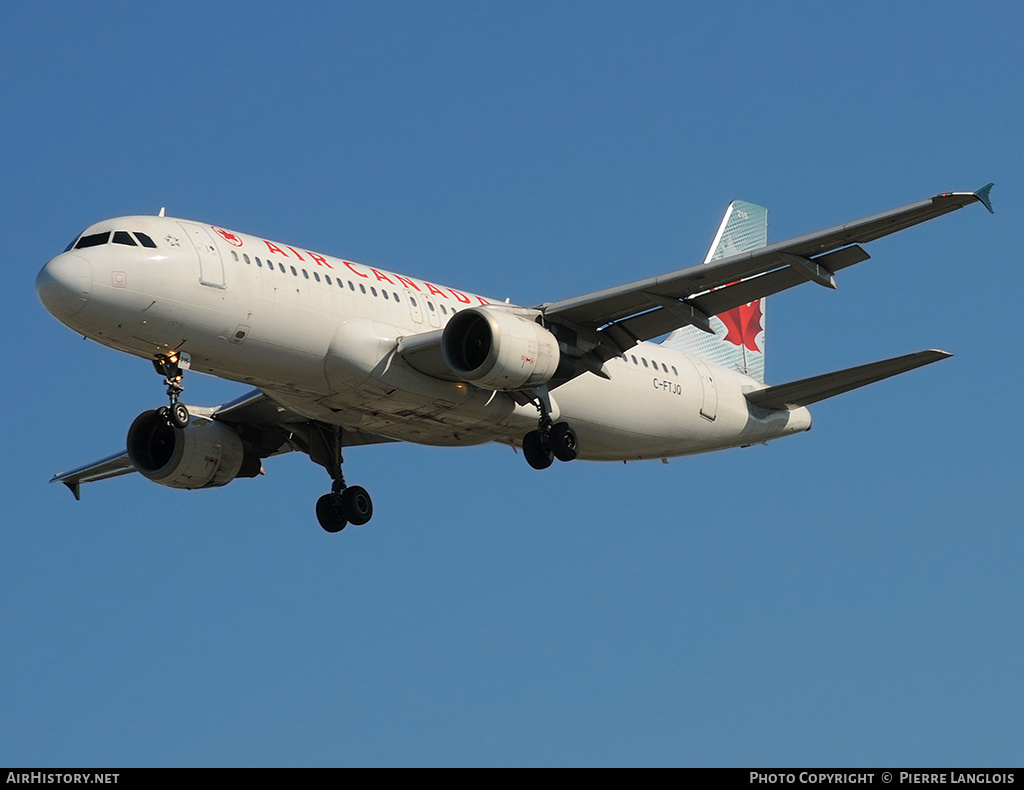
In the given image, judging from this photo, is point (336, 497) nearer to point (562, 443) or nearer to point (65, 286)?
point (562, 443)

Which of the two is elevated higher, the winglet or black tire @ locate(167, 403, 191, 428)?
the winglet

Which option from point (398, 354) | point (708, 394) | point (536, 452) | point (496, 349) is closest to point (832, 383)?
point (708, 394)

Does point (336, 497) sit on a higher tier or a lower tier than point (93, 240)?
lower

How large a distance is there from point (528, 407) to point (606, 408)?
256cm

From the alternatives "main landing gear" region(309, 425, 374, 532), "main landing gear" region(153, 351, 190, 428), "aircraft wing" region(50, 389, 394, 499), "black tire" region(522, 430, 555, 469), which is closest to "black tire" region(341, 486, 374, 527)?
"main landing gear" region(309, 425, 374, 532)

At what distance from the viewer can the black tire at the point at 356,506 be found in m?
38.2

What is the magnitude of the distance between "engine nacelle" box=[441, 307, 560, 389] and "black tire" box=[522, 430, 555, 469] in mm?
2183

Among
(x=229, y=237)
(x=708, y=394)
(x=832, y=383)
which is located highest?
(x=708, y=394)

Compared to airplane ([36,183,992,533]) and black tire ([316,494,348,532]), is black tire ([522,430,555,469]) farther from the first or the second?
black tire ([316,494,348,532])

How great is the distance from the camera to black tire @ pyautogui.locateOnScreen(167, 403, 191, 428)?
A: 31.0 m

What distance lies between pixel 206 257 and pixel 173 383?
2.63 m

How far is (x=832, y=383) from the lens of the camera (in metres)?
38.1

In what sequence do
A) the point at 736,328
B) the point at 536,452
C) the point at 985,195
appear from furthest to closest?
the point at 736,328
the point at 536,452
the point at 985,195
